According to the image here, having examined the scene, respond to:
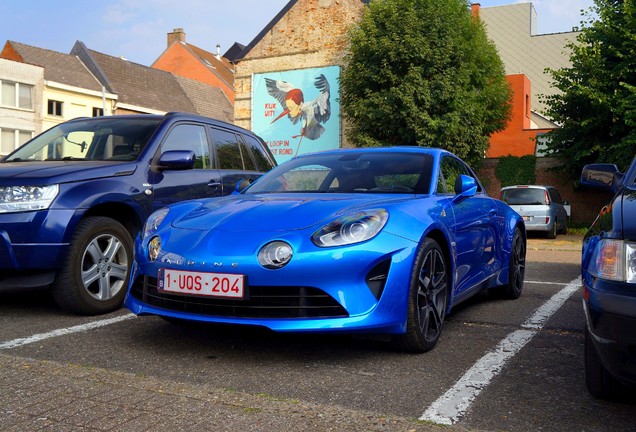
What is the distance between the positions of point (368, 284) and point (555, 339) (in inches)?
66.4

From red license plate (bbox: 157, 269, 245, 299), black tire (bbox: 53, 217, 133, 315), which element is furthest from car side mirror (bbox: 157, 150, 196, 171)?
red license plate (bbox: 157, 269, 245, 299)

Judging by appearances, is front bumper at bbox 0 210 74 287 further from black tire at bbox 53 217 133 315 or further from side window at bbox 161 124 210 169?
side window at bbox 161 124 210 169

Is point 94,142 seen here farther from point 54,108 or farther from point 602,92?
point 54,108

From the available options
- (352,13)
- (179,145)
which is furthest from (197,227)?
(352,13)

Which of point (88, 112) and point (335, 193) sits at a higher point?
point (88, 112)

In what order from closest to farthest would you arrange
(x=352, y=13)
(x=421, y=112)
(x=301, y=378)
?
(x=301, y=378)
(x=421, y=112)
(x=352, y=13)

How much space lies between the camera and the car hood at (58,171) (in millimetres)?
4770

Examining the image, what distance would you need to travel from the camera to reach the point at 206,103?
171ft

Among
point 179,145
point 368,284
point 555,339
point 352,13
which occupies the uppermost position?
point 352,13

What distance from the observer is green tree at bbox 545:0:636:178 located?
1923 centimetres

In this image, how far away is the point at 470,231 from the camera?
4910 mm

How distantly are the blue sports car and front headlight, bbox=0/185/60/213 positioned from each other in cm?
99

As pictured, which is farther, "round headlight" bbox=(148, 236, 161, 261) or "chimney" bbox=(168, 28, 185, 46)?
"chimney" bbox=(168, 28, 185, 46)

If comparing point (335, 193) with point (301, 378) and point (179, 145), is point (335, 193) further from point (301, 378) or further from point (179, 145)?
point (179, 145)
